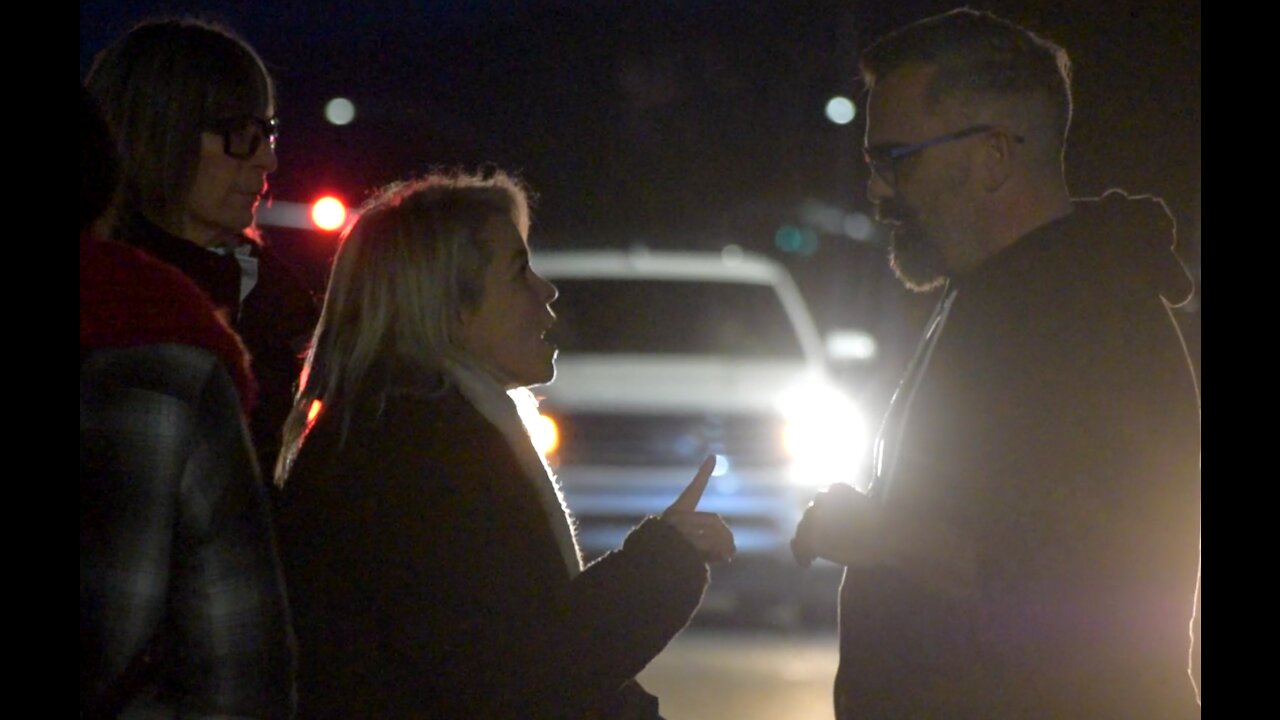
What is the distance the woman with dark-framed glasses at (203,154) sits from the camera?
3.52 meters

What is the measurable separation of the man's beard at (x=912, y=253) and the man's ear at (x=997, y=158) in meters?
0.17

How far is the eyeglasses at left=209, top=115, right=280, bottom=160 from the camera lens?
143 inches

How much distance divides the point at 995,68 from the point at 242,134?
1.49 meters

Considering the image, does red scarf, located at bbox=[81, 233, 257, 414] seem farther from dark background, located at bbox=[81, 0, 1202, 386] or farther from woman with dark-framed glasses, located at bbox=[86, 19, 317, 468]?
dark background, located at bbox=[81, 0, 1202, 386]

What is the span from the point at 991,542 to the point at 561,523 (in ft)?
2.33

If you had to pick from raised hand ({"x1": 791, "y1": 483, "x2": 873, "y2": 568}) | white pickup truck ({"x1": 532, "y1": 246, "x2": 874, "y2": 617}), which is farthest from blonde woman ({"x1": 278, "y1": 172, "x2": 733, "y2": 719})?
white pickup truck ({"x1": 532, "y1": 246, "x2": 874, "y2": 617})

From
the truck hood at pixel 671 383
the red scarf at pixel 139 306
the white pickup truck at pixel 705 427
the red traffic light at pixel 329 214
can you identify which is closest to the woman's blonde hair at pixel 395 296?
the red scarf at pixel 139 306

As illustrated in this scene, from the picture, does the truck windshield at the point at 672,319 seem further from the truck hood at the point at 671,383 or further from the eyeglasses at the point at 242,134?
the eyeglasses at the point at 242,134

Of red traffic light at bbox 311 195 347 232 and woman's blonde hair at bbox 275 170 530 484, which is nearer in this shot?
woman's blonde hair at bbox 275 170 530 484

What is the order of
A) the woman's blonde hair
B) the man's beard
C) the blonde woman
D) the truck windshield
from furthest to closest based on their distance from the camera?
the truck windshield < the man's beard < the woman's blonde hair < the blonde woman

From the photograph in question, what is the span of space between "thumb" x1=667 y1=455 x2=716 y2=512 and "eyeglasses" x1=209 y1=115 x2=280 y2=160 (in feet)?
3.73

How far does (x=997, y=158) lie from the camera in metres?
3.31

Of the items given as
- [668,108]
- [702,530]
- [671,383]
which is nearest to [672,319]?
[671,383]

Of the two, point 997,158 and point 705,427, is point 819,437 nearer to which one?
point 705,427
